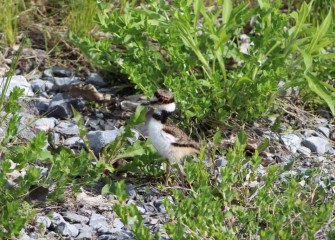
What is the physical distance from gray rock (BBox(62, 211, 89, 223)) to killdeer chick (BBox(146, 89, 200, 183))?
64cm

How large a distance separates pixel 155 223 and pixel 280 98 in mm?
1996

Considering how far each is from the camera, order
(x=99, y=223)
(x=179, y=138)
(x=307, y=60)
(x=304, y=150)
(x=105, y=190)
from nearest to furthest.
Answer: (x=99, y=223) → (x=105, y=190) → (x=179, y=138) → (x=307, y=60) → (x=304, y=150)

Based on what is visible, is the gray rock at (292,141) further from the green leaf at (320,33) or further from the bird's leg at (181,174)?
the bird's leg at (181,174)

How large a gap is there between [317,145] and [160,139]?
4.66 feet

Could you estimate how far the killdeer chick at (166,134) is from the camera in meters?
5.13

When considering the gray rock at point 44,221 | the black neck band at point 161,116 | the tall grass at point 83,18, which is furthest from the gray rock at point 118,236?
the tall grass at point 83,18

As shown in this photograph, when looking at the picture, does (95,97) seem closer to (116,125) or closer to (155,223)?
(116,125)

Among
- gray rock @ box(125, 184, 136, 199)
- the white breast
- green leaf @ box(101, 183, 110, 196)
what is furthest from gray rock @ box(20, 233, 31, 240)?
the white breast

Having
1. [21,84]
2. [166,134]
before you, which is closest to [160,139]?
[166,134]

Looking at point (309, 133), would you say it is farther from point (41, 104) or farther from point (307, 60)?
point (41, 104)

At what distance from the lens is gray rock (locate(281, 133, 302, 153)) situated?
6.00m

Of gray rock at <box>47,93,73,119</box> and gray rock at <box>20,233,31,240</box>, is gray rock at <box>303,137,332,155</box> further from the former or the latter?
gray rock at <box>20,233,31,240</box>

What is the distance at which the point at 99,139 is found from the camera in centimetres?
568

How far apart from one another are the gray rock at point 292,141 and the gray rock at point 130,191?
1.35 m
